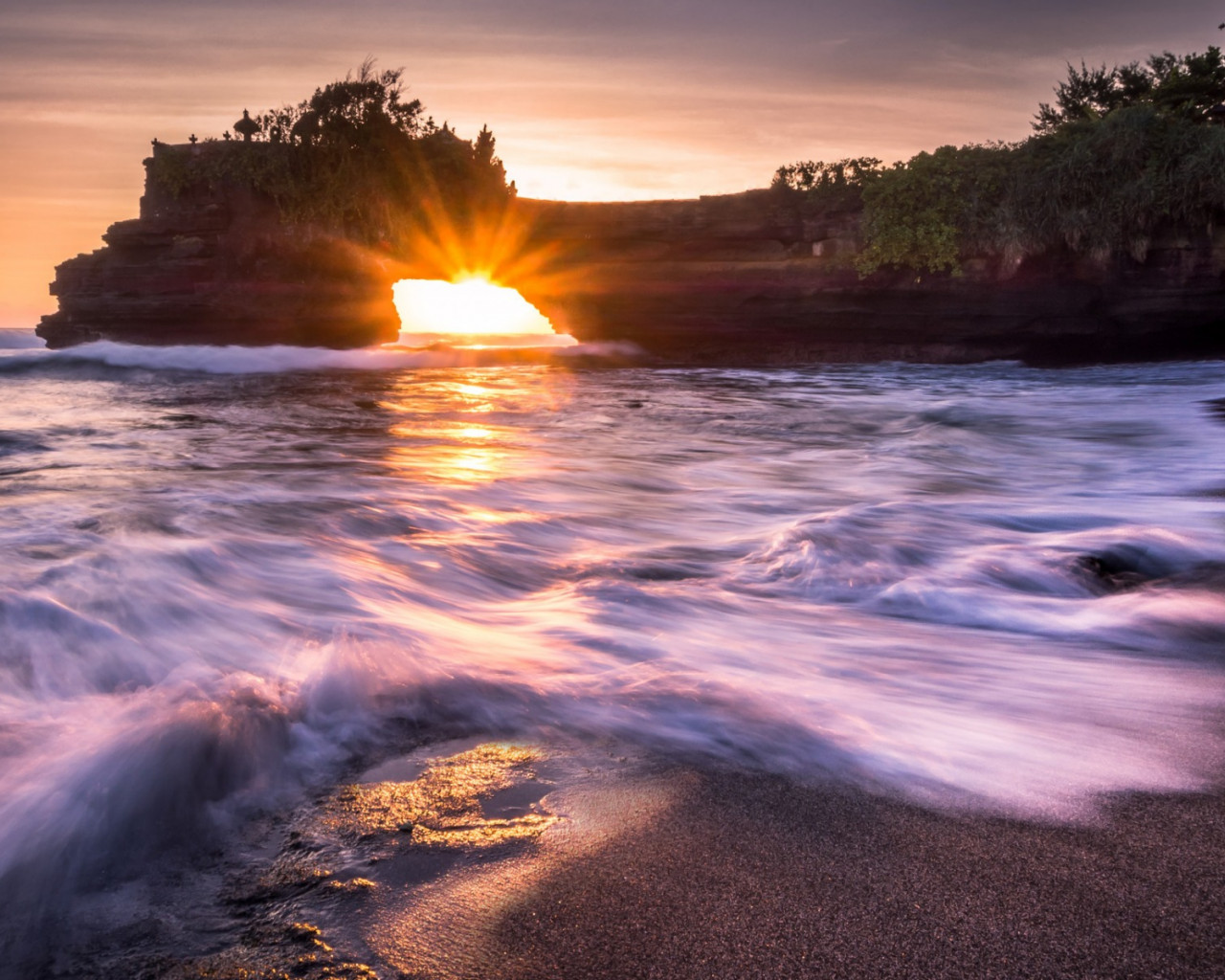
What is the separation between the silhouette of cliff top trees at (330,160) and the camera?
20172 mm

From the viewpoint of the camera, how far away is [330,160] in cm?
2031

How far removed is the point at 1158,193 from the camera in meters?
14.3

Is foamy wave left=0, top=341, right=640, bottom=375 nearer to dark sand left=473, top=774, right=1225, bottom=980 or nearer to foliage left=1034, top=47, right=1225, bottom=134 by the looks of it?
foliage left=1034, top=47, right=1225, bottom=134

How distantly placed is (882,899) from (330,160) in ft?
72.2

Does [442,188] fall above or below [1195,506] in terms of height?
above

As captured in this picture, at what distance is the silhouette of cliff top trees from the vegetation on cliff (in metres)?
9.32

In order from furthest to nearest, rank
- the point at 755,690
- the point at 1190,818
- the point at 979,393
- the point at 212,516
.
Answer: the point at 979,393
the point at 212,516
the point at 755,690
the point at 1190,818

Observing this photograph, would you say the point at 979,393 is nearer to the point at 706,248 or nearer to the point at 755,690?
the point at 706,248

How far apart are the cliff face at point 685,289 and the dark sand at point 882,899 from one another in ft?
53.2

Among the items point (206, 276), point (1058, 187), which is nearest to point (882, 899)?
point (1058, 187)

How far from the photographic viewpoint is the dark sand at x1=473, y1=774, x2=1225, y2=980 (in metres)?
1.18

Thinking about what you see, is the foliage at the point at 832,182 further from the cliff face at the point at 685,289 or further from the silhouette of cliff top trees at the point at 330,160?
the silhouette of cliff top trees at the point at 330,160

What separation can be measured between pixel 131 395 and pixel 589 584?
11.9 meters

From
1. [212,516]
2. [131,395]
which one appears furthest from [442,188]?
[212,516]
